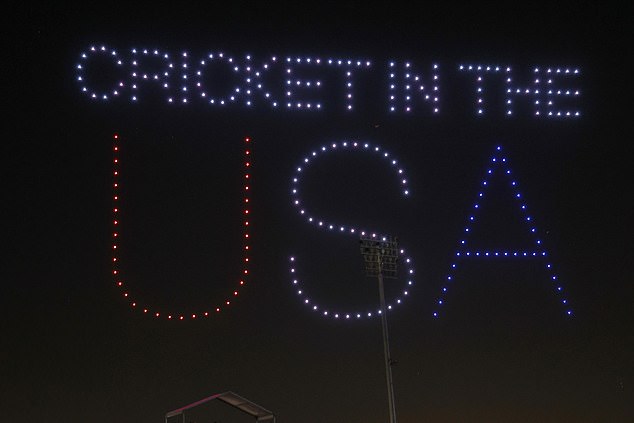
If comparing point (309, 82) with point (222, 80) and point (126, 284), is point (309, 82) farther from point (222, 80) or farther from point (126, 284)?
point (126, 284)

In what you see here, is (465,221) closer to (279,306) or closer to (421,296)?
(421,296)

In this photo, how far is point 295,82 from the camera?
502 centimetres

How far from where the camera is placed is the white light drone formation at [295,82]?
473cm

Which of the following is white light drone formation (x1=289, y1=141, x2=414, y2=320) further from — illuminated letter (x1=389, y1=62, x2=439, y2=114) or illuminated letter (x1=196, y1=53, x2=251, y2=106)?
illuminated letter (x1=196, y1=53, x2=251, y2=106)

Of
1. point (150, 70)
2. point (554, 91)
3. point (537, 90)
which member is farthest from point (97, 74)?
point (554, 91)

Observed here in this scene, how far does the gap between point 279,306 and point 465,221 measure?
138cm

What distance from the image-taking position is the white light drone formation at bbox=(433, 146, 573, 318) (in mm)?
5102

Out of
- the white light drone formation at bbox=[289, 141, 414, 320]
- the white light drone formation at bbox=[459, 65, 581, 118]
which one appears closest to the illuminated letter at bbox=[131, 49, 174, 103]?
the white light drone formation at bbox=[289, 141, 414, 320]

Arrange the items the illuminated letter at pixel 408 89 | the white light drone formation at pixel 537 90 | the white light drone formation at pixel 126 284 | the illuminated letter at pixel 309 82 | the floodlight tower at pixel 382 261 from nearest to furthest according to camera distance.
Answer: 1. the floodlight tower at pixel 382 261
2. the white light drone formation at pixel 126 284
3. the illuminated letter at pixel 309 82
4. the illuminated letter at pixel 408 89
5. the white light drone formation at pixel 537 90

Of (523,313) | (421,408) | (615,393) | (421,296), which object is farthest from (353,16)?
(615,393)

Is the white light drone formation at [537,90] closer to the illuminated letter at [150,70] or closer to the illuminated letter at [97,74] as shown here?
the illuminated letter at [150,70]

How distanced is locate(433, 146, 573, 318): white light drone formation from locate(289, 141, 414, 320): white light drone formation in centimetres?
34

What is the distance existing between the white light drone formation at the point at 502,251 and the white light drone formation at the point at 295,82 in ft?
1.24

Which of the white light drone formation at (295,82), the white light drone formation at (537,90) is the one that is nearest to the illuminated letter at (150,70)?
the white light drone formation at (295,82)
